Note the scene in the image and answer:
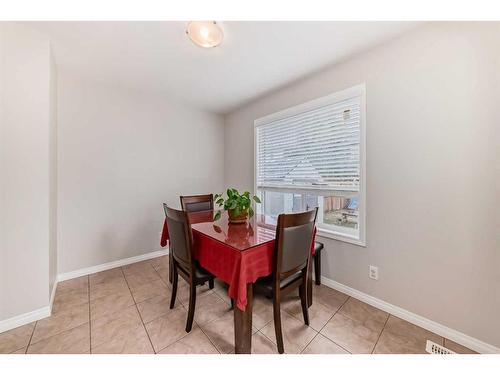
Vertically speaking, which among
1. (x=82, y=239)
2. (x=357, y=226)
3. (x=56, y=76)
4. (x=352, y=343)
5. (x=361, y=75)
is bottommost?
(x=352, y=343)

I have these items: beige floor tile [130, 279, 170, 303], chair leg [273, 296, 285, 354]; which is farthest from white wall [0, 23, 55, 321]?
chair leg [273, 296, 285, 354]

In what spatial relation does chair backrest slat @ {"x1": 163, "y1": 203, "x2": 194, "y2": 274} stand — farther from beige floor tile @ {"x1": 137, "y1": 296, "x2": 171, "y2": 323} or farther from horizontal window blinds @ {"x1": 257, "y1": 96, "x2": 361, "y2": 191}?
horizontal window blinds @ {"x1": 257, "y1": 96, "x2": 361, "y2": 191}

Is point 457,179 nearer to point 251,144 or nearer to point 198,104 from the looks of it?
point 251,144

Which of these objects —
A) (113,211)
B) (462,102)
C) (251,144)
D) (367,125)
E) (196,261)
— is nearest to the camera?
(462,102)

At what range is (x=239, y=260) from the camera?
115 centimetres

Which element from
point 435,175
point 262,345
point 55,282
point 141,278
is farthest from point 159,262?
point 435,175

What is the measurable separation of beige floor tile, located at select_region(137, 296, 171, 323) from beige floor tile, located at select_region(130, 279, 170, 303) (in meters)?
0.06

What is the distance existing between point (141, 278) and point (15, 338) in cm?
98

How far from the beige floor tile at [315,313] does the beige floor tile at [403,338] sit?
1.21 feet

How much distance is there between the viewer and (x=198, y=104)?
3072 mm

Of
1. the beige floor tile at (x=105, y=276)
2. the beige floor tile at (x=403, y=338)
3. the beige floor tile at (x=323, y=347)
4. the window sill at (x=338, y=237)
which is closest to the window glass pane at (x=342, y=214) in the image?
the window sill at (x=338, y=237)

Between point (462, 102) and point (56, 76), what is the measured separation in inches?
143

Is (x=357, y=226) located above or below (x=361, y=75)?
below
